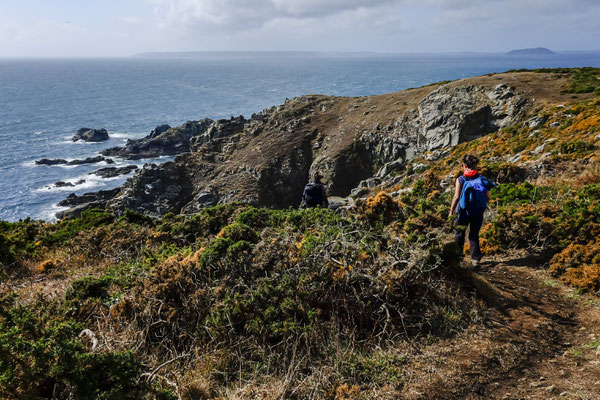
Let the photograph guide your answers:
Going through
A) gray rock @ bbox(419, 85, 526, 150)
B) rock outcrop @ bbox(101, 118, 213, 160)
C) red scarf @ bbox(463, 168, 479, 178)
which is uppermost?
gray rock @ bbox(419, 85, 526, 150)

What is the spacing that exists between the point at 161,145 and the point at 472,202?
68140 millimetres

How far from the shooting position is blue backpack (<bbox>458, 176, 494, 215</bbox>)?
6.92m

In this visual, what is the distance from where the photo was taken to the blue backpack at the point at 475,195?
6918mm

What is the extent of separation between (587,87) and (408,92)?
68.1ft

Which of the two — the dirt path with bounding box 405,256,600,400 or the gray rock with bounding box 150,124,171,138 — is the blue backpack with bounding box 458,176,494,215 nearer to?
the dirt path with bounding box 405,256,600,400

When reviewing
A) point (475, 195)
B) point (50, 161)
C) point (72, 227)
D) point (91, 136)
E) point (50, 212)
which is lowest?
point (50, 212)

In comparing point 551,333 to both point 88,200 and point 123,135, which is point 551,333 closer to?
point 88,200

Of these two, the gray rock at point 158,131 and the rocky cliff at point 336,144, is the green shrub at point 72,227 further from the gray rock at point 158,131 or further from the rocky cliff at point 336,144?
the gray rock at point 158,131

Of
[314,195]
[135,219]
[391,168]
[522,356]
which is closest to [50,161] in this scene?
[391,168]

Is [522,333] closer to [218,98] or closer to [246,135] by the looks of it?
[246,135]

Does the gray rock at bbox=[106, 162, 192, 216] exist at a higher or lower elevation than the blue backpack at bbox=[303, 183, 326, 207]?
lower

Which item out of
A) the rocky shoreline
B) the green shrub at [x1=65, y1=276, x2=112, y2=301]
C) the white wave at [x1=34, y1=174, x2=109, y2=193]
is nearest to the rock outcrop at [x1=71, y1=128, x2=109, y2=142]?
the white wave at [x1=34, y1=174, x2=109, y2=193]

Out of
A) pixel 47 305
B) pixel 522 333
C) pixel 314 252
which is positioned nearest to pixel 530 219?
pixel 522 333

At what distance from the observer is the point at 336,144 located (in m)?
40.7
